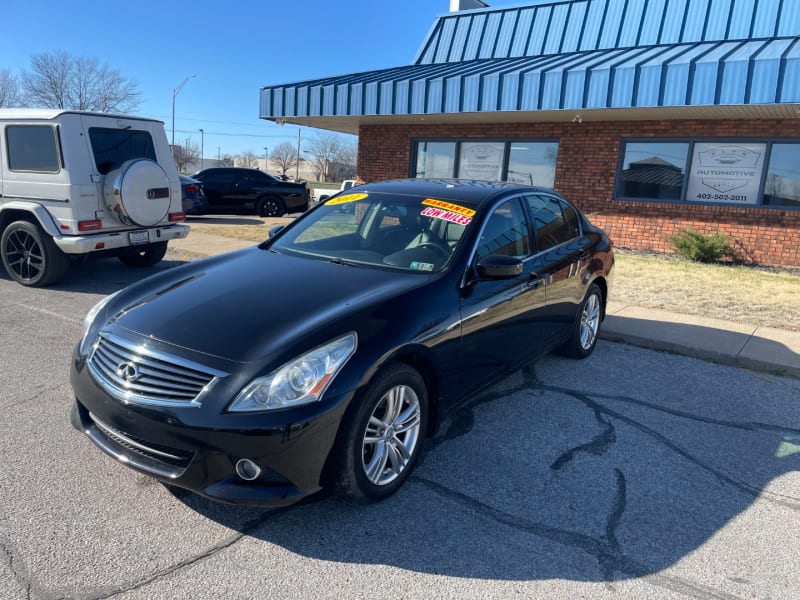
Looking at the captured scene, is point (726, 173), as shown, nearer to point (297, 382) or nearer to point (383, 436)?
point (383, 436)

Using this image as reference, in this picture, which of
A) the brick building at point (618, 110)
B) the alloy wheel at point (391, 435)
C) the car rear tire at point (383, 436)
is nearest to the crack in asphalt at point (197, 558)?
the car rear tire at point (383, 436)

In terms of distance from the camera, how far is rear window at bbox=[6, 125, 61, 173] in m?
6.99

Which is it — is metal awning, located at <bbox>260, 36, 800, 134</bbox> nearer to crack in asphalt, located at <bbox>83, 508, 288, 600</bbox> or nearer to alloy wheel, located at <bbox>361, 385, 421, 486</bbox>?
alloy wheel, located at <bbox>361, 385, 421, 486</bbox>

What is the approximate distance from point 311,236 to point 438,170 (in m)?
10.4

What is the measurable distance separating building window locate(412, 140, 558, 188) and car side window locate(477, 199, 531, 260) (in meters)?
8.11

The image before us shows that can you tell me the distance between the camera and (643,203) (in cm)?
1188

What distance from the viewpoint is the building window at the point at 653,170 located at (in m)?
11.5

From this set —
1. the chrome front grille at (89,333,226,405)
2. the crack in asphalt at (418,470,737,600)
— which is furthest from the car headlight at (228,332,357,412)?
the crack in asphalt at (418,470,737,600)

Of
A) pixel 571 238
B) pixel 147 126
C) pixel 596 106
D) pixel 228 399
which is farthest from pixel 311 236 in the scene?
pixel 596 106

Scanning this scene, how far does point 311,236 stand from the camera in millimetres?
4297

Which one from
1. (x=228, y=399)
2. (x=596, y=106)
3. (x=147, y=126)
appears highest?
(x=596, y=106)

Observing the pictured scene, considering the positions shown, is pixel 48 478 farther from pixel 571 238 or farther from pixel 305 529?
pixel 571 238

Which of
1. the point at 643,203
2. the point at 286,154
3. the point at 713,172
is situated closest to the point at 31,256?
the point at 643,203

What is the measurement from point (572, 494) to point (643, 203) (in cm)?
1010
